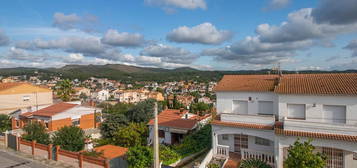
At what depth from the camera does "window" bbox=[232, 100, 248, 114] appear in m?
17.7

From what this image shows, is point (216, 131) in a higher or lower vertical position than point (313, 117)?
lower

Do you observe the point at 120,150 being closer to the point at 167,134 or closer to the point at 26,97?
the point at 167,134

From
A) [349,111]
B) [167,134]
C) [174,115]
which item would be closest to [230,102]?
[349,111]

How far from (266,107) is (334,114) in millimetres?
4089

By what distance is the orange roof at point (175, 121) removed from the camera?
2534 cm

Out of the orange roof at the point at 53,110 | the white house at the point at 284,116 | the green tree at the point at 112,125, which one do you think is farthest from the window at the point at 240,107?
the orange roof at the point at 53,110

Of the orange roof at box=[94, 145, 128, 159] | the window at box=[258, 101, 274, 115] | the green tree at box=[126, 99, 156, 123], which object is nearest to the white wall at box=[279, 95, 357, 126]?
the window at box=[258, 101, 274, 115]

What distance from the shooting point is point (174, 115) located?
28.9 meters

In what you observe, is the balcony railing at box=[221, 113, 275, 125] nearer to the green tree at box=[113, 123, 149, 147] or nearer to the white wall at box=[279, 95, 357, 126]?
the white wall at box=[279, 95, 357, 126]

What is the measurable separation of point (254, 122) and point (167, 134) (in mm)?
12166

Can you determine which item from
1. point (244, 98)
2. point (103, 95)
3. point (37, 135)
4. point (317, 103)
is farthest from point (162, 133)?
point (103, 95)

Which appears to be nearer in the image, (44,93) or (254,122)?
(254,122)

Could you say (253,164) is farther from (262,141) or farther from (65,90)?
(65,90)

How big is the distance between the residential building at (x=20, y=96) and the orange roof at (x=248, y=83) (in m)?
38.4
